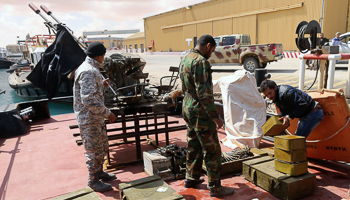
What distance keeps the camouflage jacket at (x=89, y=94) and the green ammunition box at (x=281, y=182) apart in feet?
7.27

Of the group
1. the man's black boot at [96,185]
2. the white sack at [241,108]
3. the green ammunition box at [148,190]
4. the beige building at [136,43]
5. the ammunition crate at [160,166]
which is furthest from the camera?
the beige building at [136,43]

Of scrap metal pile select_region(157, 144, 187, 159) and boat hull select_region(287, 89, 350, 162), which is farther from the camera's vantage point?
scrap metal pile select_region(157, 144, 187, 159)

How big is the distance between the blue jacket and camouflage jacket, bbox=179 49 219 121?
1268mm

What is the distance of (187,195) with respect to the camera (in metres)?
3.46

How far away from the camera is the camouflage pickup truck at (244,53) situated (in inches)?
536

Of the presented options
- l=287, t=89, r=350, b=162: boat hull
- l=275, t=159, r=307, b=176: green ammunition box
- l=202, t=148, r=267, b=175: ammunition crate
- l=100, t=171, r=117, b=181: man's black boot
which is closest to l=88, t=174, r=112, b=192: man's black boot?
l=100, t=171, r=117, b=181: man's black boot

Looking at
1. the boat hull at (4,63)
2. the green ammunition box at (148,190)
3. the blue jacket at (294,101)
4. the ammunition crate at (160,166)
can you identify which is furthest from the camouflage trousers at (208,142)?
the boat hull at (4,63)

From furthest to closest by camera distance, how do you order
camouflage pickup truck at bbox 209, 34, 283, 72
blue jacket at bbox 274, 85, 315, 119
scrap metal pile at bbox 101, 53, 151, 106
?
camouflage pickup truck at bbox 209, 34, 283, 72
scrap metal pile at bbox 101, 53, 151, 106
blue jacket at bbox 274, 85, 315, 119

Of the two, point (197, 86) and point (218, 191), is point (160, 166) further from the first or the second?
point (197, 86)

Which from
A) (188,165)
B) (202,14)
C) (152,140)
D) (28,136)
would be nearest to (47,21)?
(28,136)

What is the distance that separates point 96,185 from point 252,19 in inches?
Result: 1139

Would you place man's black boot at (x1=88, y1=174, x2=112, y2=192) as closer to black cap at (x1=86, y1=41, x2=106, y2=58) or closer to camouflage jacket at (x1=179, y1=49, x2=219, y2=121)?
camouflage jacket at (x1=179, y1=49, x2=219, y2=121)

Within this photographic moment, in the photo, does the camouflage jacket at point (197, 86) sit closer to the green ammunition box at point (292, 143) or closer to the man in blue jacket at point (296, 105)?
the green ammunition box at point (292, 143)

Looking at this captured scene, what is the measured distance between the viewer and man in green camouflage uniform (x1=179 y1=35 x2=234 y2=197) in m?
3.10
